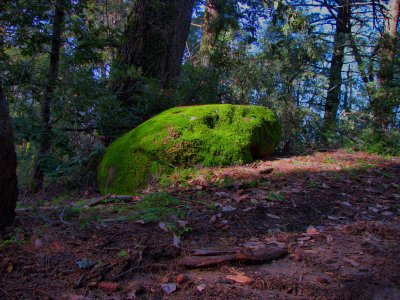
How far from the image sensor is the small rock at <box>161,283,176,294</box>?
2.13 meters

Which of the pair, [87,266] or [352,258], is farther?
[352,258]

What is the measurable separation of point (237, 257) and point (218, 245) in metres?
0.37

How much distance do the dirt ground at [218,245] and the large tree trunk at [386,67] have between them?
5614 millimetres

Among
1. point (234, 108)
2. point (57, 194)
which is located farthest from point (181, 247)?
point (57, 194)

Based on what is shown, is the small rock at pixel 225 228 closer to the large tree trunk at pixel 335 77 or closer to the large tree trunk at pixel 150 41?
the large tree trunk at pixel 150 41

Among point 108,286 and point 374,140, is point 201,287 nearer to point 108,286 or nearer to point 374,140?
point 108,286

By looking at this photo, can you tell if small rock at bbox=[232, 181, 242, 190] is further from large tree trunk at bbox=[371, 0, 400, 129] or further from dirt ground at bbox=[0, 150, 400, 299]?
large tree trunk at bbox=[371, 0, 400, 129]

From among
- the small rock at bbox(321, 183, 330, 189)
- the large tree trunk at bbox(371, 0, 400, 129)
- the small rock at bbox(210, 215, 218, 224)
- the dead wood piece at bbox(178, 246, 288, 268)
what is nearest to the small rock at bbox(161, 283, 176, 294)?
the dead wood piece at bbox(178, 246, 288, 268)

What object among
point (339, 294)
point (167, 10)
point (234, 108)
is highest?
point (167, 10)

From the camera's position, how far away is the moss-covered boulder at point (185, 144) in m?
5.34

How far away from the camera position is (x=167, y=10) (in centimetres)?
791

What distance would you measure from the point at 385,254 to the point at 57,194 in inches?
206

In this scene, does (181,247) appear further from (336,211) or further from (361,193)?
(361,193)

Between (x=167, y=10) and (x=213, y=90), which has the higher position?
(x=167, y=10)
